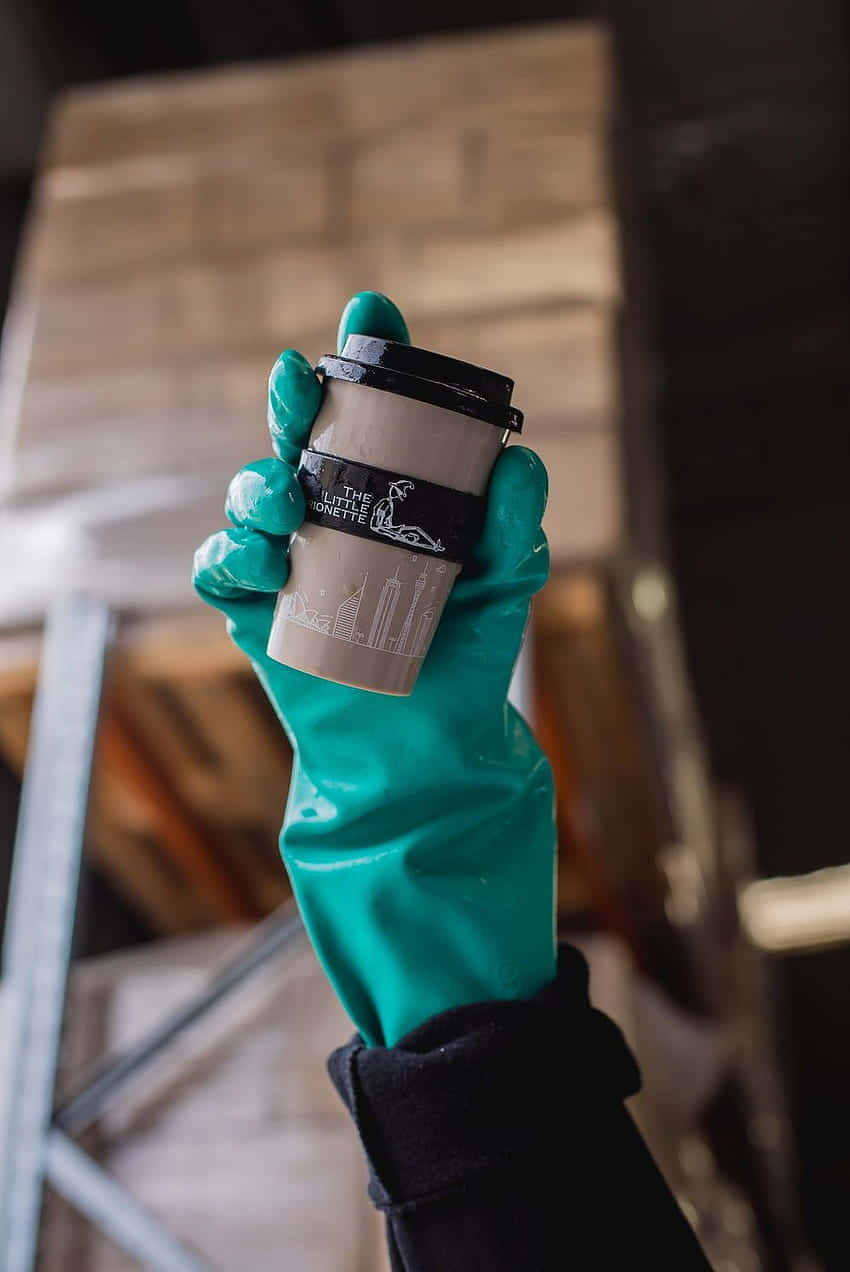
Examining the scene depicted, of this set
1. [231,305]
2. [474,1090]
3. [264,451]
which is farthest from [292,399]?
[231,305]

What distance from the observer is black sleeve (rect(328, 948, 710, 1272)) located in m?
1.23

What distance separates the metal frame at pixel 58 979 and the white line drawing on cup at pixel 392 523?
1804 mm

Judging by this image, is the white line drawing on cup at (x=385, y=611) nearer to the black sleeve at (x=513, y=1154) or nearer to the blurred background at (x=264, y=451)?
the black sleeve at (x=513, y=1154)

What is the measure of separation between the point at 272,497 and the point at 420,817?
1.31 ft

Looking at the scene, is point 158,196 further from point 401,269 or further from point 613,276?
point 613,276

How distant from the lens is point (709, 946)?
4.66 metres

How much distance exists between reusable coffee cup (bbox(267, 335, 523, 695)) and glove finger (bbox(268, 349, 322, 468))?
0.01 metres

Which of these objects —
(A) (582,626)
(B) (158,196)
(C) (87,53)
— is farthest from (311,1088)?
(C) (87,53)

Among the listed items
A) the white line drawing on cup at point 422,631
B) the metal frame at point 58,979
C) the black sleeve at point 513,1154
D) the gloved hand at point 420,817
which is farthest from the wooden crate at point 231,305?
the black sleeve at point 513,1154

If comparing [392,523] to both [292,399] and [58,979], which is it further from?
[58,979]

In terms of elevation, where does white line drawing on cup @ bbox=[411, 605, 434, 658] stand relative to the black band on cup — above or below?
below

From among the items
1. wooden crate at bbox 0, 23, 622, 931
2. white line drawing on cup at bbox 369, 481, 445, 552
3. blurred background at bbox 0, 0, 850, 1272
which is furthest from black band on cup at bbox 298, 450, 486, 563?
wooden crate at bbox 0, 23, 622, 931

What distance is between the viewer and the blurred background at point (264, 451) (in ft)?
10.3

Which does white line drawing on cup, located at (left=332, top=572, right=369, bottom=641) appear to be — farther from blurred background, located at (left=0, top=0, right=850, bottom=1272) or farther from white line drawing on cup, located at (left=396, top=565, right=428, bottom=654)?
blurred background, located at (left=0, top=0, right=850, bottom=1272)
